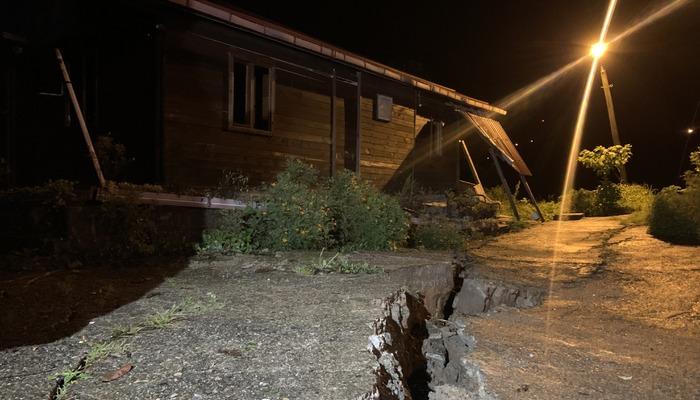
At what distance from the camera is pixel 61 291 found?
3.16 meters

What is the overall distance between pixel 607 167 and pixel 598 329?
13.3m

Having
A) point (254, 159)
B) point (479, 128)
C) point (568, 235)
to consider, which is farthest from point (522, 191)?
point (254, 159)

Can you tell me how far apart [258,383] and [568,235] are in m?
9.05

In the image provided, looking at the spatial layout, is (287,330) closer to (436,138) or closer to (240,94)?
(240,94)

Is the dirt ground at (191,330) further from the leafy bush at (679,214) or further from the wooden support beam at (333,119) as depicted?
the leafy bush at (679,214)

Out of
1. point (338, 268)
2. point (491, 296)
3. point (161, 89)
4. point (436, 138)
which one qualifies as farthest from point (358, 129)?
point (491, 296)

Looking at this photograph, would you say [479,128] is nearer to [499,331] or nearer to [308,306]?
[499,331]

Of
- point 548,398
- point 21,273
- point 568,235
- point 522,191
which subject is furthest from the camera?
point 522,191

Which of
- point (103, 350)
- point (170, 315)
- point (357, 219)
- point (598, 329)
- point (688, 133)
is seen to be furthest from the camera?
point (688, 133)

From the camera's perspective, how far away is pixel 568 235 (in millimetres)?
→ 9281

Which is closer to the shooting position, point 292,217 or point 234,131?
point 292,217

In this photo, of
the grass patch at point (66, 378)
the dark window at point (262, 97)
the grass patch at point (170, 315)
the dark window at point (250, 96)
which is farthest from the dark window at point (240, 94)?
the grass patch at point (66, 378)

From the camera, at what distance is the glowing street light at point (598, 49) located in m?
15.2

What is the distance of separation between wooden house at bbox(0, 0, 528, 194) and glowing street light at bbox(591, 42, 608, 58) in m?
11.2
